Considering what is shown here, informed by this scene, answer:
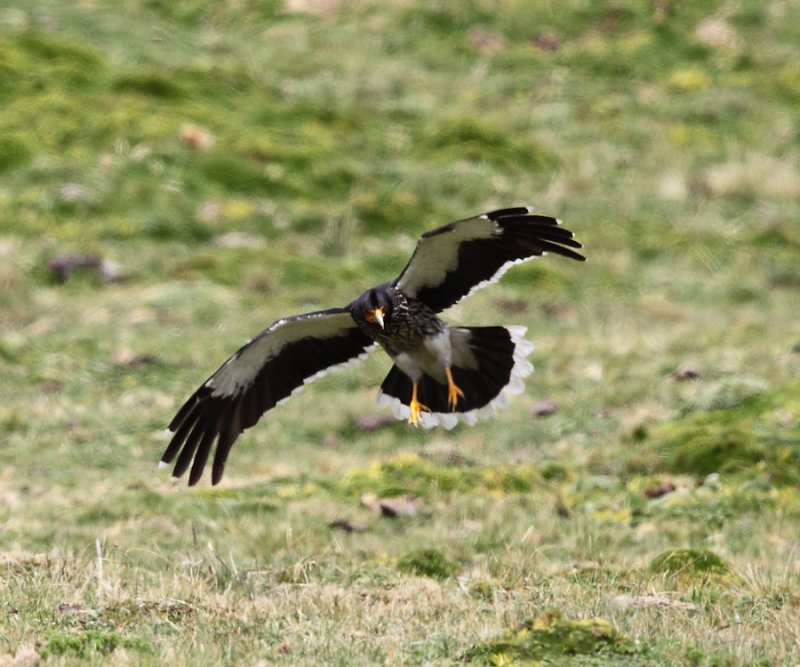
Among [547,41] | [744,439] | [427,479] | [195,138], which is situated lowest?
[427,479]

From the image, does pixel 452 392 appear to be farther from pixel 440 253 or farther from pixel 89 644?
pixel 89 644

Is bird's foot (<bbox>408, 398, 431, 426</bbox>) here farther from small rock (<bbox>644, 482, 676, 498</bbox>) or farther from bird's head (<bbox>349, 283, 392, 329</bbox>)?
small rock (<bbox>644, 482, 676, 498</bbox>)

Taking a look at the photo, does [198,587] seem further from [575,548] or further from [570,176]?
[570,176]

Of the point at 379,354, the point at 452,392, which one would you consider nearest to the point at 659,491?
the point at 452,392

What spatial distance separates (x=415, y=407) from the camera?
8609 millimetres

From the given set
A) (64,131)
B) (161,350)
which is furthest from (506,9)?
(161,350)

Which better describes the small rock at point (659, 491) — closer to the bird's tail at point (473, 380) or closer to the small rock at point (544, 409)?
the bird's tail at point (473, 380)

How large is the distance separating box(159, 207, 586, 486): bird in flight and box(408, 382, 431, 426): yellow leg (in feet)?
0.03

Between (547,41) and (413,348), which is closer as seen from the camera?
(413,348)

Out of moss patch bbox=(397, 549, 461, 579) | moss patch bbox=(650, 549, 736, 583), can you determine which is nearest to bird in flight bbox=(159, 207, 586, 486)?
moss patch bbox=(397, 549, 461, 579)

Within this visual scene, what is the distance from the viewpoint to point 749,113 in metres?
23.6

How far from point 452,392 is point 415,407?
0.99 ft

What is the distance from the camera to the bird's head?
25.3 ft

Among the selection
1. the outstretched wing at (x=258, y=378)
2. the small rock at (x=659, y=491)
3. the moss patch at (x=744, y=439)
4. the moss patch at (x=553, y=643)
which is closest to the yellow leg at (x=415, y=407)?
the outstretched wing at (x=258, y=378)
